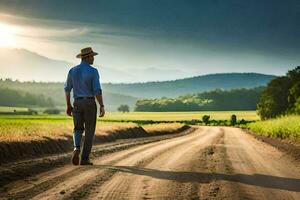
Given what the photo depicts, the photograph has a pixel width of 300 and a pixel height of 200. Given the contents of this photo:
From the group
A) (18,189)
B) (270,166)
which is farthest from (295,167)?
(18,189)

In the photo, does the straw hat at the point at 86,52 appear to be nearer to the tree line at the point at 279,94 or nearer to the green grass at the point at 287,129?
the green grass at the point at 287,129

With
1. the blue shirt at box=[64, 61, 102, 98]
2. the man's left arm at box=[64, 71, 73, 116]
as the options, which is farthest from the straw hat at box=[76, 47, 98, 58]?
the man's left arm at box=[64, 71, 73, 116]

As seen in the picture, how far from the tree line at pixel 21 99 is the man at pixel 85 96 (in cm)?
9277

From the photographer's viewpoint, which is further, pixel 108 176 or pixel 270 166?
pixel 270 166

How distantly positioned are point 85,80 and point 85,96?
0.39m

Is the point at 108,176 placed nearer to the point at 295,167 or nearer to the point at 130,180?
the point at 130,180

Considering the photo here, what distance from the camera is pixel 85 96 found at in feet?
42.3

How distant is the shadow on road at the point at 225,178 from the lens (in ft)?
31.2

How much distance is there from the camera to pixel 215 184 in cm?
934

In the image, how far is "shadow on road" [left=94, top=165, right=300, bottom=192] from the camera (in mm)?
9514

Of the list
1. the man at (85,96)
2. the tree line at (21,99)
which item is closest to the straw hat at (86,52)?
the man at (85,96)

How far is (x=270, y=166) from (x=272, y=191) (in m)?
4.41

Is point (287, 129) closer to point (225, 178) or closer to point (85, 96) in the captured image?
point (85, 96)

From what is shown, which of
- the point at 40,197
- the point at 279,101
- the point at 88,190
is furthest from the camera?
the point at 279,101
